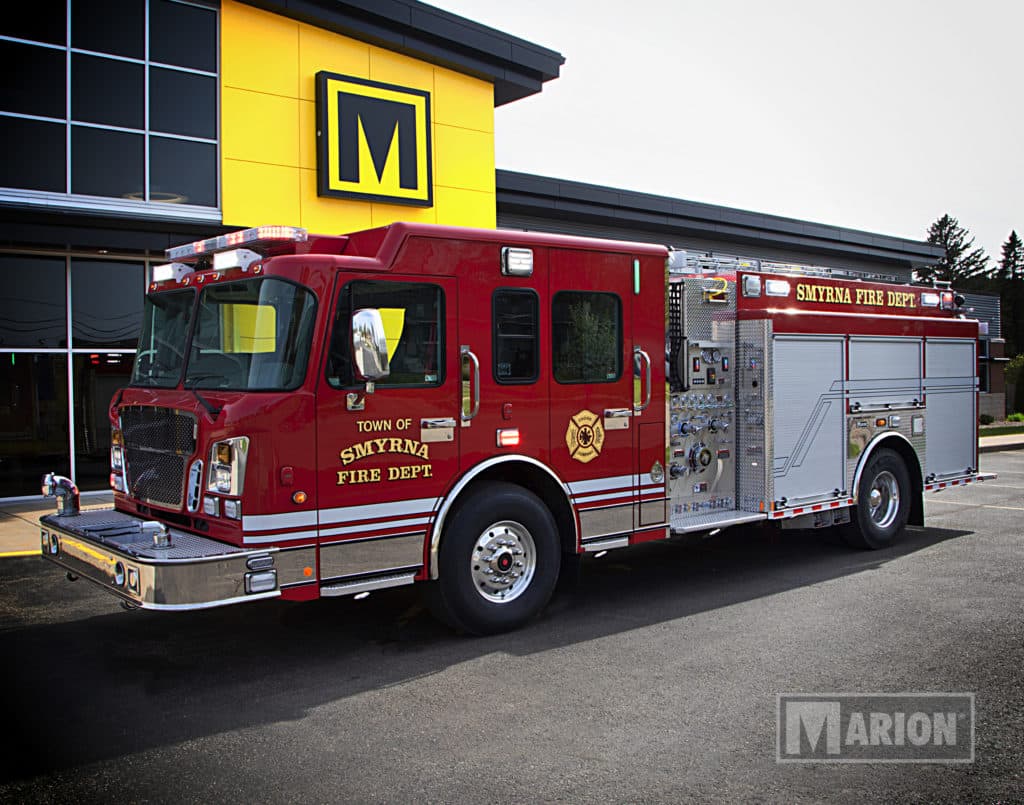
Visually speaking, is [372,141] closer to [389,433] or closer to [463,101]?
[463,101]

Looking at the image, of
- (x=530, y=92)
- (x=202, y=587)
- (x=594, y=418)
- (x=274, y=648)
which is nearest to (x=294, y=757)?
(x=202, y=587)

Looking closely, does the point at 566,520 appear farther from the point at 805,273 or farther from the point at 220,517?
the point at 805,273

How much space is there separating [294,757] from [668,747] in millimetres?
1795

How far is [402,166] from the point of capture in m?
16.6

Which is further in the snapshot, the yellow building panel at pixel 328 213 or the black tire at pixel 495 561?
the yellow building panel at pixel 328 213

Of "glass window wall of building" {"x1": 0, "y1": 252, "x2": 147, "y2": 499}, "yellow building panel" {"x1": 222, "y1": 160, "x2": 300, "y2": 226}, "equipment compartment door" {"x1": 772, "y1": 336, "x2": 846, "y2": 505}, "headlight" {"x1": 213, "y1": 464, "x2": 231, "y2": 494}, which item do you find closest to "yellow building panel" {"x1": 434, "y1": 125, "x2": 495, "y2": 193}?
"yellow building panel" {"x1": 222, "y1": 160, "x2": 300, "y2": 226}

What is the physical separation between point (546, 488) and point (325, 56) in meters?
11.5

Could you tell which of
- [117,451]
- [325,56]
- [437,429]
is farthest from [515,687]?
[325,56]

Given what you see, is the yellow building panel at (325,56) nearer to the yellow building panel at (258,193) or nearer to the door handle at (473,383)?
the yellow building panel at (258,193)

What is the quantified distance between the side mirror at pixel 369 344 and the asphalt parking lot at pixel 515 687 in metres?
1.87

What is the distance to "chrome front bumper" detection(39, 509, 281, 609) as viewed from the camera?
5.11 metres

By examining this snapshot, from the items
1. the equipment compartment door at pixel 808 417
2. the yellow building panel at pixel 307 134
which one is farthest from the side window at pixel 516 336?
the yellow building panel at pixel 307 134

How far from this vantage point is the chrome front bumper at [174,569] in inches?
201

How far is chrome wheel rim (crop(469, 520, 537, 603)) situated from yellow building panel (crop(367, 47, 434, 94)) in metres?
12.1
